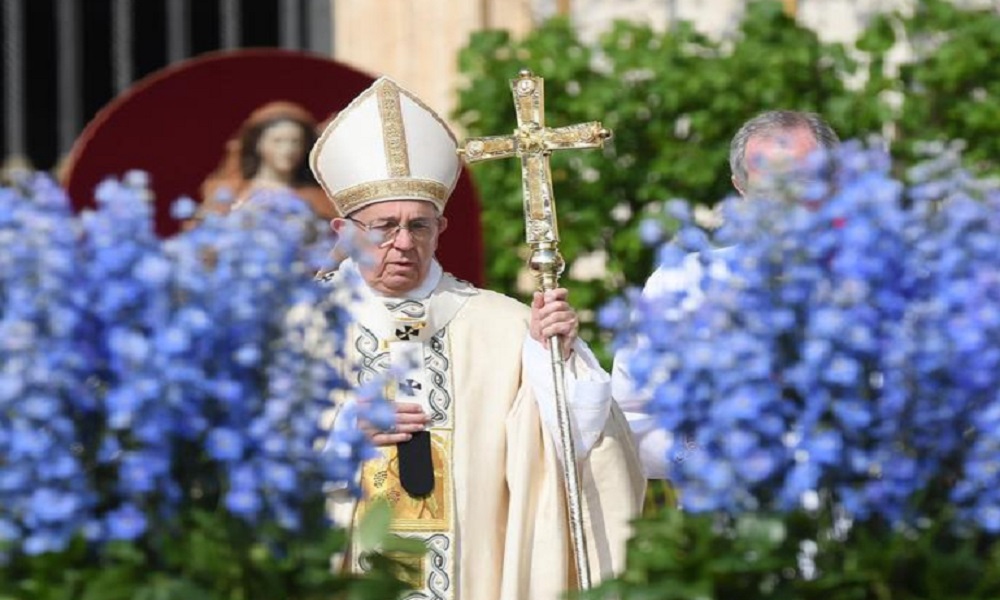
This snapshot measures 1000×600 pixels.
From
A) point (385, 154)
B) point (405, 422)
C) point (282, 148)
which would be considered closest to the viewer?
point (405, 422)

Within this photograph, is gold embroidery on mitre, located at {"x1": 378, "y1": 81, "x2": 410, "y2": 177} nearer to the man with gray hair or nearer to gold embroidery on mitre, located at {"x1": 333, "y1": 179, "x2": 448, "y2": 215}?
gold embroidery on mitre, located at {"x1": 333, "y1": 179, "x2": 448, "y2": 215}

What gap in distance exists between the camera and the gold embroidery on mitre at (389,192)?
17.1ft

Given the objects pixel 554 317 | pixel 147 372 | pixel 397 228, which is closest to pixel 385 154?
pixel 397 228

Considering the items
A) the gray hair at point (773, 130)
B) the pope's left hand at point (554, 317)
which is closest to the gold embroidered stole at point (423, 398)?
the pope's left hand at point (554, 317)

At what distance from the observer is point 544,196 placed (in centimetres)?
504

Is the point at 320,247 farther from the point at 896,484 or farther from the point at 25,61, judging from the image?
the point at 25,61

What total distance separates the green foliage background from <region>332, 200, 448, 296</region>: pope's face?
3237 mm

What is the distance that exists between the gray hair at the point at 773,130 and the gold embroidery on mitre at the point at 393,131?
2.14 feet

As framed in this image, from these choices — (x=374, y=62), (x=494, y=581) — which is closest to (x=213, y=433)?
(x=494, y=581)

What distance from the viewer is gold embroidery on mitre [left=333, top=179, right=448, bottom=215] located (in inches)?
205

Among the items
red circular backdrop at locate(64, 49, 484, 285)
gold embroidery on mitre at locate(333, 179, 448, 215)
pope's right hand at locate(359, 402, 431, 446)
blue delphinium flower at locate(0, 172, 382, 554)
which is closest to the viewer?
blue delphinium flower at locate(0, 172, 382, 554)

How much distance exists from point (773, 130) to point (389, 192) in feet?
2.50

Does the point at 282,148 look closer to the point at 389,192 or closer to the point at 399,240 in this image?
the point at 389,192

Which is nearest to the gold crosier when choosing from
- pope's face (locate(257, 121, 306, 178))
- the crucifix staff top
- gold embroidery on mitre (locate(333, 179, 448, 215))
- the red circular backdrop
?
the crucifix staff top
